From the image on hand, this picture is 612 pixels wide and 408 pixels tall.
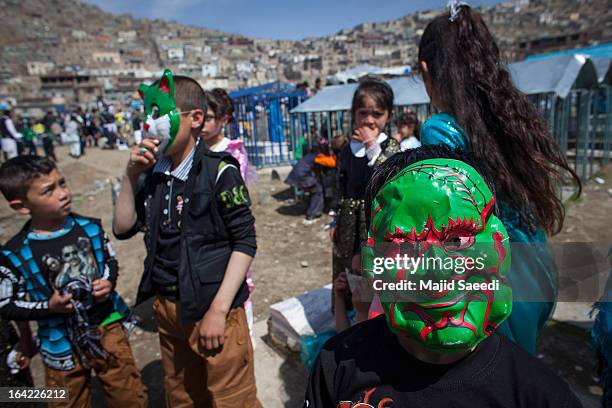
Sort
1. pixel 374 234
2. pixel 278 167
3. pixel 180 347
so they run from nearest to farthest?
pixel 374 234
pixel 180 347
pixel 278 167

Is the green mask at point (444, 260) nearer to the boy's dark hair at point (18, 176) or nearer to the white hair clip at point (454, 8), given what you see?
the white hair clip at point (454, 8)

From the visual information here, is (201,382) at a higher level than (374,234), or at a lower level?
lower

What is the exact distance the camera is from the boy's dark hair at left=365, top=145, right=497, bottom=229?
3.17 feet

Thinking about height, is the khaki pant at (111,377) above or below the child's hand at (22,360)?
below

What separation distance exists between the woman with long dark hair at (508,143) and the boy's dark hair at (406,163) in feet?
0.81

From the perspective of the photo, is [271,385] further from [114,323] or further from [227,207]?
[227,207]

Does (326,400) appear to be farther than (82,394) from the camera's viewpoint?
No

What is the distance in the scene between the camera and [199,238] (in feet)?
5.78

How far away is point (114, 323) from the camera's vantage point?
7.13 ft

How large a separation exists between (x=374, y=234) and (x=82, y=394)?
2070 mm

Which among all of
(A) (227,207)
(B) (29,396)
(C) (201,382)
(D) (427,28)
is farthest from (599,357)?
(B) (29,396)

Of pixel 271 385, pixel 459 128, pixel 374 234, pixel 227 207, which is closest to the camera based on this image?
pixel 374 234

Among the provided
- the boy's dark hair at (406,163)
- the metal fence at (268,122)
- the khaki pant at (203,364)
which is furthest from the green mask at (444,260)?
the metal fence at (268,122)

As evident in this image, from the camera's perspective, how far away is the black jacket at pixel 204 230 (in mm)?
1738
